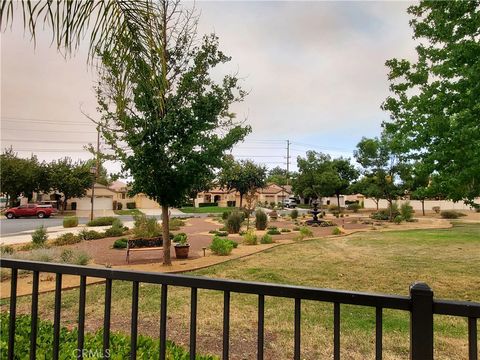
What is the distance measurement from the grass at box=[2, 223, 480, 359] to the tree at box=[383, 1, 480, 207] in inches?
95.6

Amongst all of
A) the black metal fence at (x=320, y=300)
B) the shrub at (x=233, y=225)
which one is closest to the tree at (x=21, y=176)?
the shrub at (x=233, y=225)

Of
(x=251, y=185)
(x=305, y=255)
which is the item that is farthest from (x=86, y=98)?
(x=251, y=185)

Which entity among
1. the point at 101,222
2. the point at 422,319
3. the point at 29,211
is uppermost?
the point at 422,319

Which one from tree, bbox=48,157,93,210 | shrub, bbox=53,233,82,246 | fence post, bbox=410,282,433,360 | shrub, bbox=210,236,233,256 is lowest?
shrub, bbox=53,233,82,246

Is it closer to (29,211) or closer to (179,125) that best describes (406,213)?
(179,125)

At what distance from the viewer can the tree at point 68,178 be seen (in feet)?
109

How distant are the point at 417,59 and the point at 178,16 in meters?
5.57

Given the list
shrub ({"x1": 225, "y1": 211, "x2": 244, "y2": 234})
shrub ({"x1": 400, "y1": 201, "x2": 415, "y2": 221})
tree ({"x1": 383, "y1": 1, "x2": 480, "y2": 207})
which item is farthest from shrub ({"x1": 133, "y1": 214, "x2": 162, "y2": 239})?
shrub ({"x1": 400, "y1": 201, "x2": 415, "y2": 221})

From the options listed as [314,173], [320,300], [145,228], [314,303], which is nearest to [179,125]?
[314,303]

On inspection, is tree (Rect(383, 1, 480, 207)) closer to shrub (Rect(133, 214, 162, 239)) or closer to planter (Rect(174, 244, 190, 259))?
planter (Rect(174, 244, 190, 259))

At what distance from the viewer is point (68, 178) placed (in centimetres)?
3356

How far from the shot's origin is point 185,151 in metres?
8.30

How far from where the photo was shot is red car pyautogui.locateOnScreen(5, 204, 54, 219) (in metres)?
28.1

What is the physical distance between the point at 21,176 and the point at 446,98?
3562cm
